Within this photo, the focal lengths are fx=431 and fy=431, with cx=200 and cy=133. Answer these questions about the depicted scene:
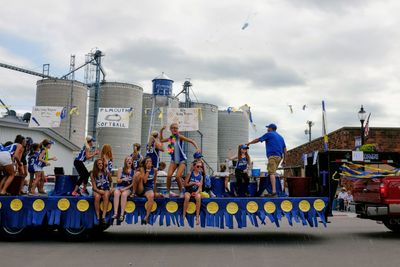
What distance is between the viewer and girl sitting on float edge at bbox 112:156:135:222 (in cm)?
882

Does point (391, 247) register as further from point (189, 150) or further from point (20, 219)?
point (189, 150)

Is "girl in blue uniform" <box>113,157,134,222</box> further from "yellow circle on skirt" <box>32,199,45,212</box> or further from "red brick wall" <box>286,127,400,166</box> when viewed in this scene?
"red brick wall" <box>286,127,400,166</box>

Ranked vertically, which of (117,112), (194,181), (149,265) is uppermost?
(117,112)

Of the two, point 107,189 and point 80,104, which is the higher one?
point 80,104

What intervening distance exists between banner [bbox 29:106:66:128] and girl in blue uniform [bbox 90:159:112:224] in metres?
13.0

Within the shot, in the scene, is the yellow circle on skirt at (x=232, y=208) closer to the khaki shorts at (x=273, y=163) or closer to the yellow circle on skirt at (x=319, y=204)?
the khaki shorts at (x=273, y=163)

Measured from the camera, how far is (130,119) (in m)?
41.8

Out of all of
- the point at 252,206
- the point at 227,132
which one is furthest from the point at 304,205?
the point at 227,132

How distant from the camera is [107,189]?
906 cm

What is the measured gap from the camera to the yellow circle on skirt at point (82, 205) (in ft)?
29.5

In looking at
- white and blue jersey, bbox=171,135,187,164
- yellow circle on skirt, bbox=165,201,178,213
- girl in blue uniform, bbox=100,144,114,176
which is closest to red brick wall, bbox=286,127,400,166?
white and blue jersey, bbox=171,135,187,164

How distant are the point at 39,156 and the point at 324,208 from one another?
22.9ft

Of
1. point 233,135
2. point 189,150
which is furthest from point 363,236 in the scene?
point 233,135

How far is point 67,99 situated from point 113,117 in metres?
22.2
